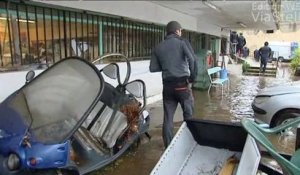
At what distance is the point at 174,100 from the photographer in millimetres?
4711

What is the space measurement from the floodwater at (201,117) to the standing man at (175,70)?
55cm

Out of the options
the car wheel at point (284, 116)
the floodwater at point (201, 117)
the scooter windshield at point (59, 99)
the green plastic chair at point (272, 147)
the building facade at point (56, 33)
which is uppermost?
the building facade at point (56, 33)

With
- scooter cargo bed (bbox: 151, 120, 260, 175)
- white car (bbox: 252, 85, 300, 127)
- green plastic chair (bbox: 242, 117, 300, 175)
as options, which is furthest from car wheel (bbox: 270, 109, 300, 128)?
green plastic chair (bbox: 242, 117, 300, 175)

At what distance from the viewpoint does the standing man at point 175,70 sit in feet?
A: 14.9

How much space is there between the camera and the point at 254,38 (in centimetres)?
4688

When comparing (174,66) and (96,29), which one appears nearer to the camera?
(174,66)

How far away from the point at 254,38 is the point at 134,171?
45.8 meters

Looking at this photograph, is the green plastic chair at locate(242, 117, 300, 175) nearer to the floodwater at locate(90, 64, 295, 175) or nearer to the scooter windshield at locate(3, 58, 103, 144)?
the scooter windshield at locate(3, 58, 103, 144)

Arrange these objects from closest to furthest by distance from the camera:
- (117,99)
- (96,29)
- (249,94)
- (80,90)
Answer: (80,90)
(117,99)
(96,29)
(249,94)

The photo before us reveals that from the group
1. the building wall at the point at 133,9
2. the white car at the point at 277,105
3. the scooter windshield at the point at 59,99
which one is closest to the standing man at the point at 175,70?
the scooter windshield at the point at 59,99

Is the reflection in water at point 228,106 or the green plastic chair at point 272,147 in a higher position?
the green plastic chair at point 272,147

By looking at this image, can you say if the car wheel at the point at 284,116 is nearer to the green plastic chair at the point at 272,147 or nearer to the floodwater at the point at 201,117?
the floodwater at the point at 201,117

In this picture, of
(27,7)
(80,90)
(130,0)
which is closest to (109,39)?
(130,0)

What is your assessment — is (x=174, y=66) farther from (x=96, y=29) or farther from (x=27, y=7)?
(x=96, y=29)
